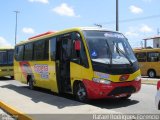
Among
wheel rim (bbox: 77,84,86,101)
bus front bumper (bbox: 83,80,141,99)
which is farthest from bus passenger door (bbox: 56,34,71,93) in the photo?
bus front bumper (bbox: 83,80,141,99)

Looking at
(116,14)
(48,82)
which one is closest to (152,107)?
(48,82)

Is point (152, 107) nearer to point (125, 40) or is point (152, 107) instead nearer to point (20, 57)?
point (125, 40)

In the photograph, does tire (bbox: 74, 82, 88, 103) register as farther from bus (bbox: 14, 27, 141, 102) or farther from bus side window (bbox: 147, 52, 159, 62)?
bus side window (bbox: 147, 52, 159, 62)

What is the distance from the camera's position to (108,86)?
11836 mm

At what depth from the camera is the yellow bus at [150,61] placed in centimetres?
2950

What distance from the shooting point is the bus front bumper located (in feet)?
38.9

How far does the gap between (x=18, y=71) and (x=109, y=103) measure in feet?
31.6

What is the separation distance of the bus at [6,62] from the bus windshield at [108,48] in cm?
1700

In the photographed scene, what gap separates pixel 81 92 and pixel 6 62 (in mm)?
17035

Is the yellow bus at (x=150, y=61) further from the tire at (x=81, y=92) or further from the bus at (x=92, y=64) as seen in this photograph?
the tire at (x=81, y=92)

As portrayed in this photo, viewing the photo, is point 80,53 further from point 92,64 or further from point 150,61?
point 150,61

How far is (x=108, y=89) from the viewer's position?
38.8 feet

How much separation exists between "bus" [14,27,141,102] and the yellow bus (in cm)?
1602

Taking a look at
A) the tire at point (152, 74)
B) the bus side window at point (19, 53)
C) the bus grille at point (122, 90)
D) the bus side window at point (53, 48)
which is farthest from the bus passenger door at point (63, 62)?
the tire at point (152, 74)
